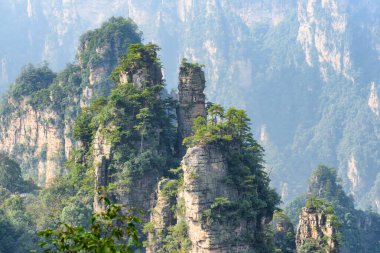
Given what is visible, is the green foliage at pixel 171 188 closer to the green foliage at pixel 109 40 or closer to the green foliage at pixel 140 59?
the green foliage at pixel 140 59

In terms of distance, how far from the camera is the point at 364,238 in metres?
88.1

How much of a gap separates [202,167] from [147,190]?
6433mm

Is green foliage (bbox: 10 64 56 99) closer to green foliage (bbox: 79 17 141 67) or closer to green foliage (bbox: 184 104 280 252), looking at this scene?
green foliage (bbox: 79 17 141 67)

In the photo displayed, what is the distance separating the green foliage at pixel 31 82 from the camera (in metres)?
83.9

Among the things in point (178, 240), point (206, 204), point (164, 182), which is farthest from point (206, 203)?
point (164, 182)

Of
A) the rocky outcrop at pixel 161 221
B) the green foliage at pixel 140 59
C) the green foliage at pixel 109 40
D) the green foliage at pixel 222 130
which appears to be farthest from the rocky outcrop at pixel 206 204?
the green foliage at pixel 109 40

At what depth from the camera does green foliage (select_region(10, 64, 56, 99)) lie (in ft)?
275

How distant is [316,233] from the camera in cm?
4878

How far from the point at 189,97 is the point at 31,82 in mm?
36453

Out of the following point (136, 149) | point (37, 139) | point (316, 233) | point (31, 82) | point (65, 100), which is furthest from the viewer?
point (37, 139)

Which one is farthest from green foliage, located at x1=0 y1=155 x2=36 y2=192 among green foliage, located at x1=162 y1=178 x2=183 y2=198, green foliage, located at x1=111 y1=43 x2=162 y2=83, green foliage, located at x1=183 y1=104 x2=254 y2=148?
green foliage, located at x1=183 y1=104 x2=254 y2=148

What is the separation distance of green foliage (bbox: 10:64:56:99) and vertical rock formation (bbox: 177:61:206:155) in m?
35.6

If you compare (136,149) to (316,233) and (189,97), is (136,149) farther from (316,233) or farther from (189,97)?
(316,233)

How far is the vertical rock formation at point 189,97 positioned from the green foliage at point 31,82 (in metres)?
35.6
